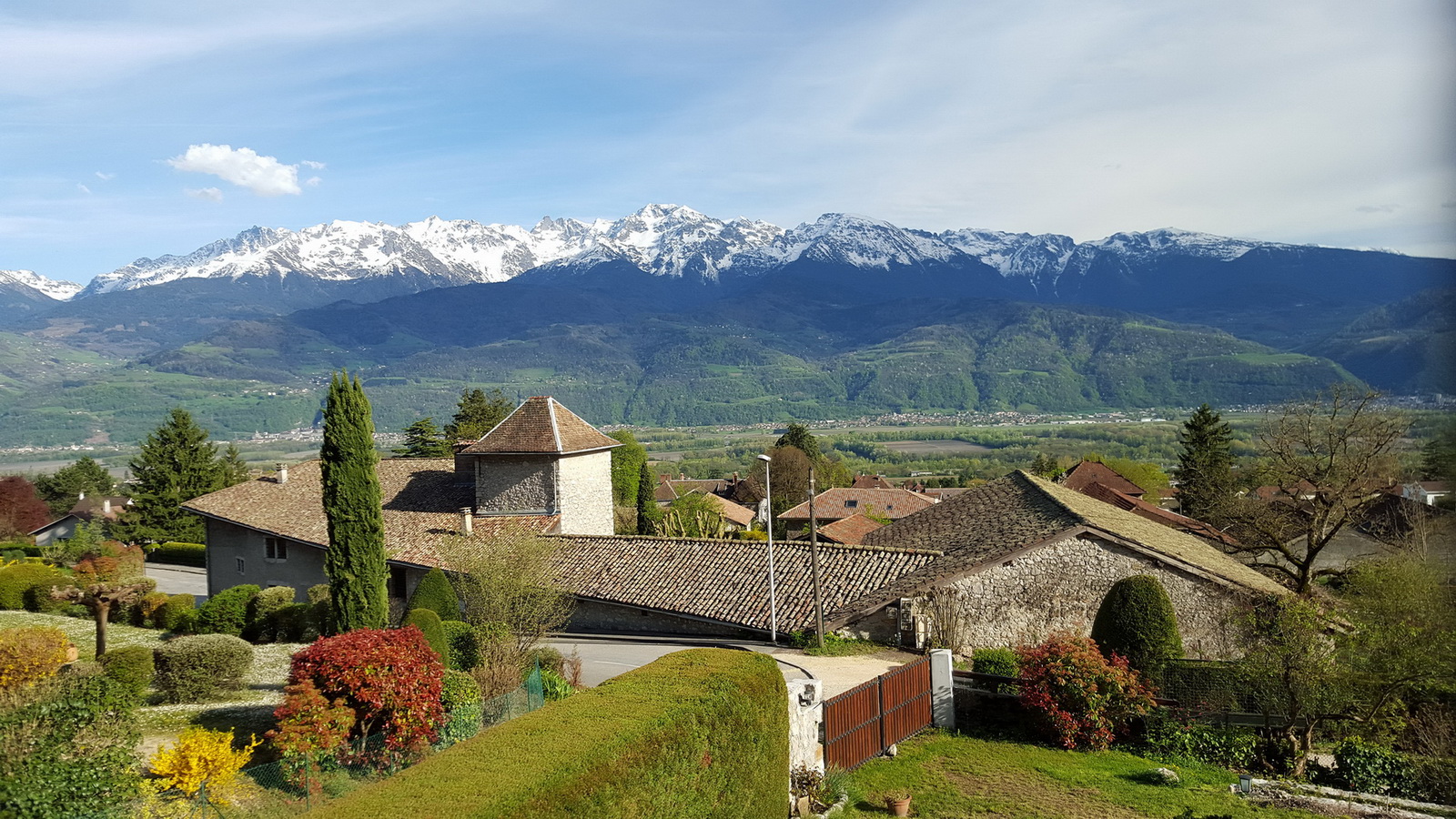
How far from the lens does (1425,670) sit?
15.3 meters

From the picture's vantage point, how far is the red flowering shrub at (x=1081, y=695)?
19.6 meters

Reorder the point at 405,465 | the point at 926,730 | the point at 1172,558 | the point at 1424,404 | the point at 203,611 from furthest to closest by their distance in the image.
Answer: the point at 405,465 → the point at 203,611 → the point at 1172,558 → the point at 926,730 → the point at 1424,404

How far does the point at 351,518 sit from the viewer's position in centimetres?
2358

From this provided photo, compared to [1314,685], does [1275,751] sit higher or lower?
lower

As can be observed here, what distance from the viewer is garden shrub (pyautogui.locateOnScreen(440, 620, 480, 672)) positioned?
74.8 ft

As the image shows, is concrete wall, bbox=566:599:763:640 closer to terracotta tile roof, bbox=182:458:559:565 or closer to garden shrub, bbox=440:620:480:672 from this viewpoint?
terracotta tile roof, bbox=182:458:559:565

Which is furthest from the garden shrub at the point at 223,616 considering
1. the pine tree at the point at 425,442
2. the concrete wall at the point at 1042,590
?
the pine tree at the point at 425,442

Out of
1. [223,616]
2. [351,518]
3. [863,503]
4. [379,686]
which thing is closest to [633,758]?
[379,686]

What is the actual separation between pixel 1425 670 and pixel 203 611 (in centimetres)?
3428

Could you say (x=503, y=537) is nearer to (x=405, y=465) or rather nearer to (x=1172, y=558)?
(x=405, y=465)

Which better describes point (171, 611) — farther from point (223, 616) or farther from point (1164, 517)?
point (1164, 517)

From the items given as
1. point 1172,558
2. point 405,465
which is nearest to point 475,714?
point 1172,558

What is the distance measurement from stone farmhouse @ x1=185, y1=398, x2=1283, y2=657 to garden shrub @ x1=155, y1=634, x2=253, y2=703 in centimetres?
866

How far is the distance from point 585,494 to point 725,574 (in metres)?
11.5
